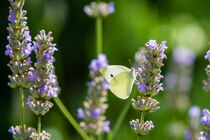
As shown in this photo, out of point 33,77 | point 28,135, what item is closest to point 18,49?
point 33,77

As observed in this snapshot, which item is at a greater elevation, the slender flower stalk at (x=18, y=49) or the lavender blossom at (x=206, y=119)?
the slender flower stalk at (x=18, y=49)

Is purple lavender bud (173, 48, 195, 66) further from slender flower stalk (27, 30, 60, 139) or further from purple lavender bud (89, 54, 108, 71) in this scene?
slender flower stalk (27, 30, 60, 139)

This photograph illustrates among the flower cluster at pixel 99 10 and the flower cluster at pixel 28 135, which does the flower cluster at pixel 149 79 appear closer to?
the flower cluster at pixel 28 135

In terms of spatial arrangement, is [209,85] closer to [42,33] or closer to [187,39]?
[42,33]

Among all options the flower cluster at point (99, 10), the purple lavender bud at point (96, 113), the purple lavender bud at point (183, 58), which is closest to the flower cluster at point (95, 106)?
the purple lavender bud at point (96, 113)

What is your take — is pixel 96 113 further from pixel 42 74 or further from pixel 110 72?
pixel 42 74

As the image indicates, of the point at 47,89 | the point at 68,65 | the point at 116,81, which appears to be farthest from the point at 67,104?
the point at 47,89
